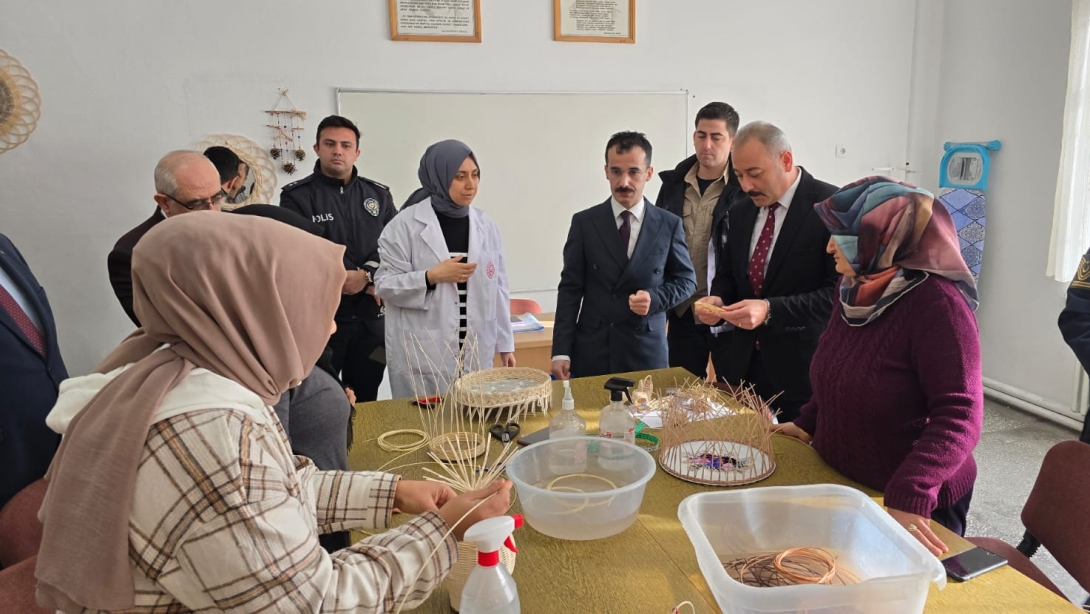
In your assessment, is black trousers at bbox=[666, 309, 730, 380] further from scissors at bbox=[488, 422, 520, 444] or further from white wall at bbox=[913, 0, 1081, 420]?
white wall at bbox=[913, 0, 1081, 420]

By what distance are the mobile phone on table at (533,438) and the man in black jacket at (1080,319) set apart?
1.62 metres

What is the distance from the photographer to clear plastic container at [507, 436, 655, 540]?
136 cm

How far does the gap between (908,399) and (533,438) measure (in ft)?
3.10

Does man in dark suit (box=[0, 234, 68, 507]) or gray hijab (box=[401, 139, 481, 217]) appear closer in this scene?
man in dark suit (box=[0, 234, 68, 507])

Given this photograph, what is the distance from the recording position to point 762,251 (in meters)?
2.48

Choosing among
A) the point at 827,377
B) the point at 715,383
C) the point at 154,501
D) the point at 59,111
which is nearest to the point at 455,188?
the point at 715,383

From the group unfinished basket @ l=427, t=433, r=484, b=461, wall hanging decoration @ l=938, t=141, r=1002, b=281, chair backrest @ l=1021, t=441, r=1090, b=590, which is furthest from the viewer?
wall hanging decoration @ l=938, t=141, r=1002, b=281

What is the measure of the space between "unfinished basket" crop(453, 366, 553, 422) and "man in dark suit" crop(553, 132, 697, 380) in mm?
595

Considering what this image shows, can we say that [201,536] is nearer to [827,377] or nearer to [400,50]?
[827,377]

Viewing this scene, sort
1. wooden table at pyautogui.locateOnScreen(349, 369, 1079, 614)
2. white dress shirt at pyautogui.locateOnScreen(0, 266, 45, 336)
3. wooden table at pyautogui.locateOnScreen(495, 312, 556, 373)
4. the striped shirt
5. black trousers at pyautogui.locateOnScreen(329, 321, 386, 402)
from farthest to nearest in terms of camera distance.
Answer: wooden table at pyautogui.locateOnScreen(495, 312, 556, 373), black trousers at pyautogui.locateOnScreen(329, 321, 386, 402), the striped shirt, white dress shirt at pyautogui.locateOnScreen(0, 266, 45, 336), wooden table at pyautogui.locateOnScreen(349, 369, 1079, 614)

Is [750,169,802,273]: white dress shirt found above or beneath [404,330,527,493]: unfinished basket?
above

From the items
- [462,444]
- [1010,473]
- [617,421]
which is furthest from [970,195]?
[462,444]

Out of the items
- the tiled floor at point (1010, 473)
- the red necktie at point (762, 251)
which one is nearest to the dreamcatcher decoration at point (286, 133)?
the red necktie at point (762, 251)

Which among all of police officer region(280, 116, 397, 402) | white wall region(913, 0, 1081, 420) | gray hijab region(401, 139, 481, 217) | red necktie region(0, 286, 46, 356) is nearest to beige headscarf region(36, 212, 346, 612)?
red necktie region(0, 286, 46, 356)
